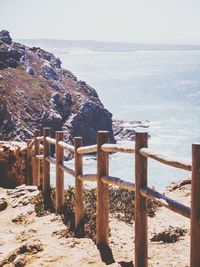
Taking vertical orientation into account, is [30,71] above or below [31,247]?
above

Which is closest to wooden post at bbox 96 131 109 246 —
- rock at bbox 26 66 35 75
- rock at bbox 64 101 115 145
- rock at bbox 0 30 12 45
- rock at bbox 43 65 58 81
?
rock at bbox 64 101 115 145

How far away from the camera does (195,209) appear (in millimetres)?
4605

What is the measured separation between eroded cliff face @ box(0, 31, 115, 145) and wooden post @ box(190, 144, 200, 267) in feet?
219

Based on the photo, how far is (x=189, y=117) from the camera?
124m

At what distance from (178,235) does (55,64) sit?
112483 millimetres

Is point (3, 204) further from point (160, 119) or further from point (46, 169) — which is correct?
point (160, 119)

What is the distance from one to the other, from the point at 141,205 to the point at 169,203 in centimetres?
85

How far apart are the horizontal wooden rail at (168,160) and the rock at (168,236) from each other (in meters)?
2.53

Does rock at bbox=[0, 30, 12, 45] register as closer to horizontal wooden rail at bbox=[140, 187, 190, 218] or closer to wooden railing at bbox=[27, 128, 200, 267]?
wooden railing at bbox=[27, 128, 200, 267]

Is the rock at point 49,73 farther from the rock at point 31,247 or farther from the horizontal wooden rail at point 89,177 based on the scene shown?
the rock at point 31,247

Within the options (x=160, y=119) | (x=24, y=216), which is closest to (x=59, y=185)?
(x=24, y=216)

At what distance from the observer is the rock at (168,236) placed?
7.89 metres

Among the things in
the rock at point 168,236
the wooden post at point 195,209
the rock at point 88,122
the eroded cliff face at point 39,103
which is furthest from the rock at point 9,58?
the wooden post at point 195,209

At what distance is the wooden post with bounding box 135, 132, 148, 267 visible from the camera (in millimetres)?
6027
